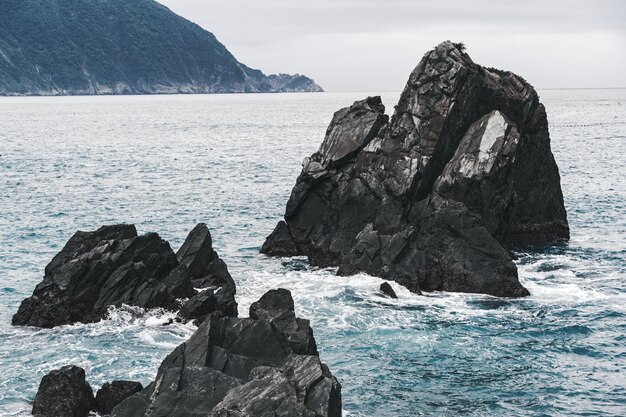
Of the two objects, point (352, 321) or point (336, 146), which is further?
point (336, 146)

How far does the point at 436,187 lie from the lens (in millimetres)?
47875

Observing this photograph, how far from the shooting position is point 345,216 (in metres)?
51.0

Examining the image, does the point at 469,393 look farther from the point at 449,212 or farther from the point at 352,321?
the point at 449,212

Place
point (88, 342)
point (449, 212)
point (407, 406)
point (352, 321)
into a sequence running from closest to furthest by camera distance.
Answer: point (407, 406), point (88, 342), point (352, 321), point (449, 212)

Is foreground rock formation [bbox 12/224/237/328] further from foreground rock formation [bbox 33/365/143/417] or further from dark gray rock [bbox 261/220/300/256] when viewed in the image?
foreground rock formation [bbox 33/365/143/417]

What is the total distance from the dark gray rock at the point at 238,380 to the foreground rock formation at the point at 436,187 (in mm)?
18515

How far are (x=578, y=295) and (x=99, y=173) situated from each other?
7040 centimetres

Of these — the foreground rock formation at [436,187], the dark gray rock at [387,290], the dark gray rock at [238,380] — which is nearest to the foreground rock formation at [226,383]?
the dark gray rock at [238,380]

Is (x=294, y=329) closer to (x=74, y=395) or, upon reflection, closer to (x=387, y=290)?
(x=74, y=395)

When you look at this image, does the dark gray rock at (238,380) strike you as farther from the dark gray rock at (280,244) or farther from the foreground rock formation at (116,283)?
the dark gray rock at (280,244)

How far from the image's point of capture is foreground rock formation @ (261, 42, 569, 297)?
44312 mm

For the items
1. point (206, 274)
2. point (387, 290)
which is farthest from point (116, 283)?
point (387, 290)

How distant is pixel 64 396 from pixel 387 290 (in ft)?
66.3

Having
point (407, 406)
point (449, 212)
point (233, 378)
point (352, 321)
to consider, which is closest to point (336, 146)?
point (449, 212)
